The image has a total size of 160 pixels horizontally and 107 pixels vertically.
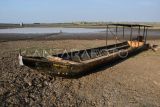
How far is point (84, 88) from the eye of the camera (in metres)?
11.5

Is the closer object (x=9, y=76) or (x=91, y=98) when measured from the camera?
(x=91, y=98)

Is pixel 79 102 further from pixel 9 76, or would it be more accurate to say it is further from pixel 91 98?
pixel 9 76

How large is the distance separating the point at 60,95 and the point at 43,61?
217 centimetres

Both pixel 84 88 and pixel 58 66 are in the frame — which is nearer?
pixel 84 88

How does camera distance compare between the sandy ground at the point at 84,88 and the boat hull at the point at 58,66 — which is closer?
the sandy ground at the point at 84,88

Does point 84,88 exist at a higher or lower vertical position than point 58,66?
lower

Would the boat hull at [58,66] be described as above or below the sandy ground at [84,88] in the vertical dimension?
above

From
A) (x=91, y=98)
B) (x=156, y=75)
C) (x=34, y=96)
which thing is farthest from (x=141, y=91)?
(x=34, y=96)

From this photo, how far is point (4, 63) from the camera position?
616 inches

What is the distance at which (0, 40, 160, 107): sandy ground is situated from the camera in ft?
32.1

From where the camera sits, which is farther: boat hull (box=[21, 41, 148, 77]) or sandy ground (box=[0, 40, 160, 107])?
boat hull (box=[21, 41, 148, 77])

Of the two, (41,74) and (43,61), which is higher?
(43,61)

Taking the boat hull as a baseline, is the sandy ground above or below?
below

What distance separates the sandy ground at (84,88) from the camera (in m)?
9.80
